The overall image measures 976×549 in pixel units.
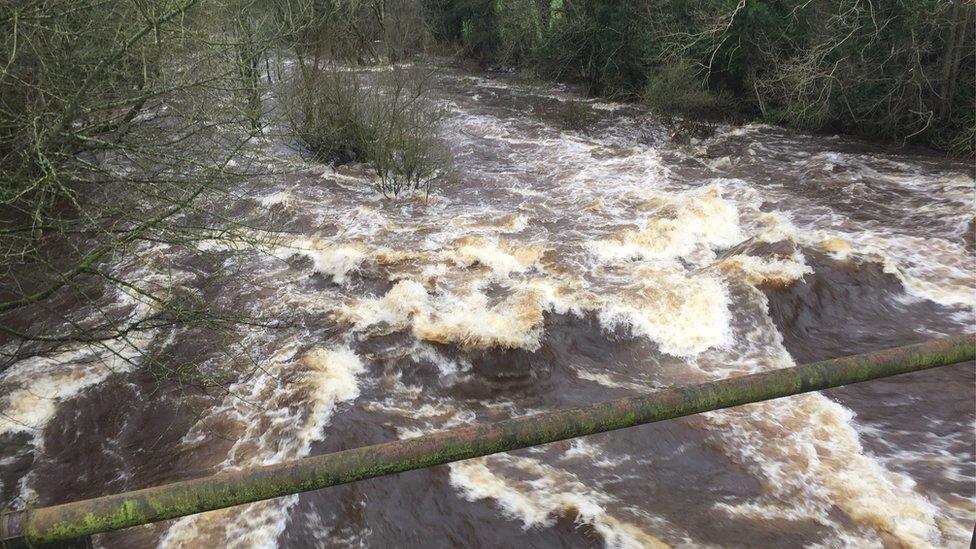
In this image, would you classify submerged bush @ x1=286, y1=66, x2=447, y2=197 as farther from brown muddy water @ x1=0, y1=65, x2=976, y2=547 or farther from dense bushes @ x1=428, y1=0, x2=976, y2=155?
dense bushes @ x1=428, y1=0, x2=976, y2=155

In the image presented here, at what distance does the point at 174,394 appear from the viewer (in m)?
6.20

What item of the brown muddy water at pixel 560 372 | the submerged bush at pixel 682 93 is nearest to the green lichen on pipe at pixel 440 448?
the brown muddy water at pixel 560 372

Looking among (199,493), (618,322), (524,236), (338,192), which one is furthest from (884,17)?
(199,493)

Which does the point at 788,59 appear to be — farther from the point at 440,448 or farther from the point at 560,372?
the point at 440,448

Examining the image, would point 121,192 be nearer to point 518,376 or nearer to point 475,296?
point 475,296

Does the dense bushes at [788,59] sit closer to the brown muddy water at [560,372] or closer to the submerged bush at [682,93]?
the submerged bush at [682,93]

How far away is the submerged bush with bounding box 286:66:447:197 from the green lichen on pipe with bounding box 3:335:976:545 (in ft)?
35.6

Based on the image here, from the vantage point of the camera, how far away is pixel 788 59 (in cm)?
1595

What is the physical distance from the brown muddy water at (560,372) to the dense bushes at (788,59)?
2339mm

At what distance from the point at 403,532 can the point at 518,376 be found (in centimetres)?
226

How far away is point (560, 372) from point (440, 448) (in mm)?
5393

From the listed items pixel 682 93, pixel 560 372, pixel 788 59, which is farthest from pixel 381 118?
pixel 788 59

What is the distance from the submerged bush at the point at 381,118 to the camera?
468 inches

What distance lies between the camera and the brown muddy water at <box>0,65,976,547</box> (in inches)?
185
